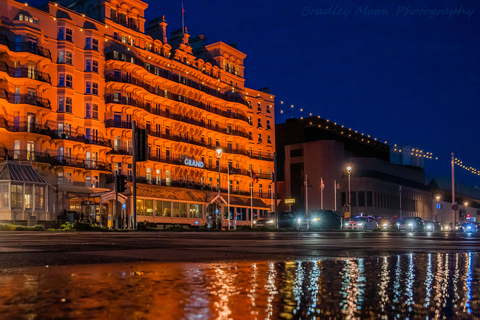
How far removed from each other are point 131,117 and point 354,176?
44.2m

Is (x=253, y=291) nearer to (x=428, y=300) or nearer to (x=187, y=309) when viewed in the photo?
(x=187, y=309)

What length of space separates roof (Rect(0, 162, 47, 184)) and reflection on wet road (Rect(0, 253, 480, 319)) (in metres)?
42.3

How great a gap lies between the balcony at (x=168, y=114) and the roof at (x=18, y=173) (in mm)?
14904

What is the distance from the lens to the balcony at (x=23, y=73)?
50.3m

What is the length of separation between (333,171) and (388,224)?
121 feet

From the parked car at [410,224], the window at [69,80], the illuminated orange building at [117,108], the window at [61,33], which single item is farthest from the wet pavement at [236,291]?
the window at [61,33]

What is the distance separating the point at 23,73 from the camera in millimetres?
51469

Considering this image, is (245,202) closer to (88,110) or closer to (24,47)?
(88,110)

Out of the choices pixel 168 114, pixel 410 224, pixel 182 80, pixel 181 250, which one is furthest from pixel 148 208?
pixel 181 250

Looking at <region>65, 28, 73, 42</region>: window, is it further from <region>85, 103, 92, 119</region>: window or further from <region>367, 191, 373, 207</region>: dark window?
<region>367, 191, 373, 207</region>: dark window

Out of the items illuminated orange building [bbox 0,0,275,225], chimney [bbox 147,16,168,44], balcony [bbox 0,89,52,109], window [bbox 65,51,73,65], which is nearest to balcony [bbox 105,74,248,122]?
illuminated orange building [bbox 0,0,275,225]

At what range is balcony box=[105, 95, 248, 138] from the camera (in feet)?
200

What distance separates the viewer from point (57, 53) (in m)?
56.1

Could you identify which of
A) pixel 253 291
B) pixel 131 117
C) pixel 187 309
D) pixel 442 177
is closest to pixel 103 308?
pixel 187 309
